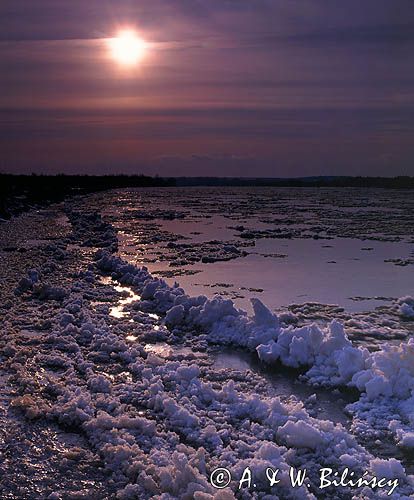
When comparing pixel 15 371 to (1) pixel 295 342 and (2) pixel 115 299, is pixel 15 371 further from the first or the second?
(2) pixel 115 299

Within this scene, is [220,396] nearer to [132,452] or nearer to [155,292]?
[132,452]

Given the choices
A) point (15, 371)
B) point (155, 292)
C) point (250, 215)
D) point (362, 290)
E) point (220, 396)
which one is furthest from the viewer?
point (250, 215)

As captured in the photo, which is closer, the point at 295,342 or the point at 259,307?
the point at 295,342

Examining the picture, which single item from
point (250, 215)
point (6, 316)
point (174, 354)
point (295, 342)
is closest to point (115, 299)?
point (6, 316)

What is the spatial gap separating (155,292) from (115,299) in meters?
0.84

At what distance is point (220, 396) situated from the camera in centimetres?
608

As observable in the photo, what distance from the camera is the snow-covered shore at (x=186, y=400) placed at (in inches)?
181

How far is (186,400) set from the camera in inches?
236

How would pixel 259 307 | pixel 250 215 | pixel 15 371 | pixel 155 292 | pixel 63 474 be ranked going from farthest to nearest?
pixel 250 215 < pixel 155 292 < pixel 259 307 < pixel 15 371 < pixel 63 474

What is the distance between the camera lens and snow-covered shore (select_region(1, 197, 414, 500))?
181 inches

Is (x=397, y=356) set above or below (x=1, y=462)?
above

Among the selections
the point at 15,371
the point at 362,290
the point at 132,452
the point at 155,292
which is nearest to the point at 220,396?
the point at 132,452

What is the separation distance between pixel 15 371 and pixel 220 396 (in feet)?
8.51

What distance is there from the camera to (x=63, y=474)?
465 cm
